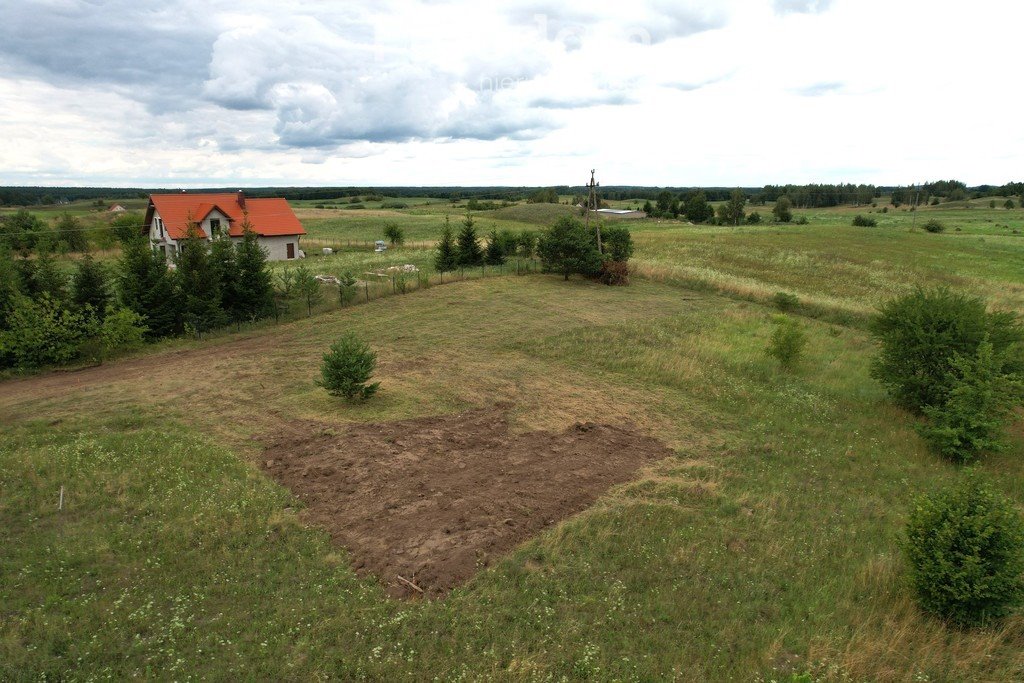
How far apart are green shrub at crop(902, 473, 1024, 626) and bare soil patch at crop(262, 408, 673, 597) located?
17.4 feet

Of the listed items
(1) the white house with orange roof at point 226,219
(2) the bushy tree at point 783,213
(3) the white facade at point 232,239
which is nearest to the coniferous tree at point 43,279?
(3) the white facade at point 232,239

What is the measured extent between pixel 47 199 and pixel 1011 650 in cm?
17651

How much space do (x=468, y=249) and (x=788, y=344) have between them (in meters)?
23.4

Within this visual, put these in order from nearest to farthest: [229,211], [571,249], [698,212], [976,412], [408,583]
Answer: [408,583], [976,412], [571,249], [229,211], [698,212]

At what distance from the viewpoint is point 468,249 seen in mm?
39062

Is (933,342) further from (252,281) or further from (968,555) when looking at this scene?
(252,281)

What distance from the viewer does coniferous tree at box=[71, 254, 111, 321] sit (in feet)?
70.5

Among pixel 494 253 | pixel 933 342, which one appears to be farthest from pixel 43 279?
pixel 933 342

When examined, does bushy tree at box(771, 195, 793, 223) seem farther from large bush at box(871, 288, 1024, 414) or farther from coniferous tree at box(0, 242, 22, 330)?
coniferous tree at box(0, 242, 22, 330)

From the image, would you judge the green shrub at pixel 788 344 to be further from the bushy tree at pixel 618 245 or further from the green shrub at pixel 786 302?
the bushy tree at pixel 618 245

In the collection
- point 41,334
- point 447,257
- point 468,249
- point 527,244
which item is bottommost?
point 41,334

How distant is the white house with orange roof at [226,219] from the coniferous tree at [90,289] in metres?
16.9

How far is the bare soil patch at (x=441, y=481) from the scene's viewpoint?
938 centimetres

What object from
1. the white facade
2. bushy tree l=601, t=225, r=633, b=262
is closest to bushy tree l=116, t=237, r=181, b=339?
the white facade
